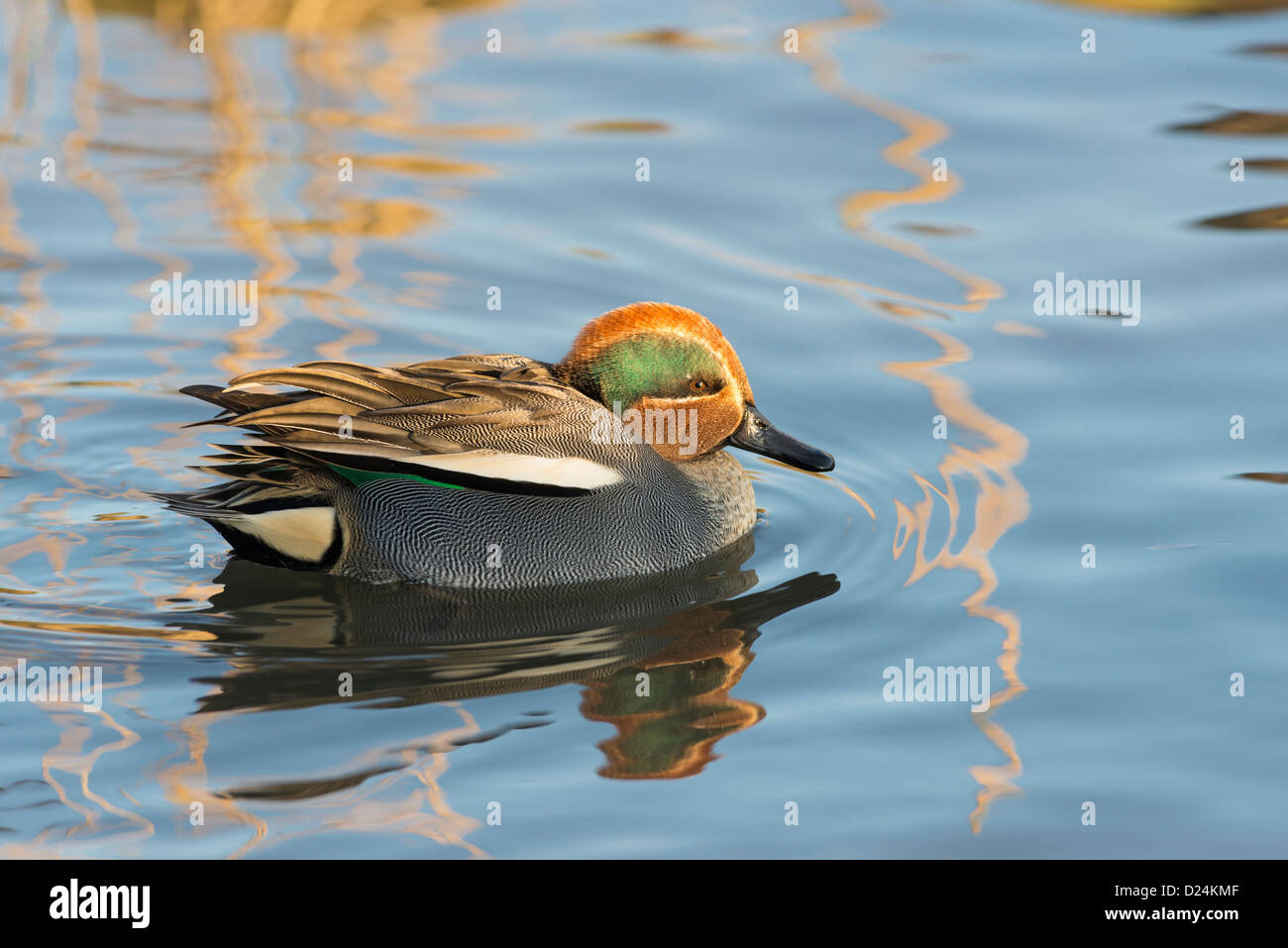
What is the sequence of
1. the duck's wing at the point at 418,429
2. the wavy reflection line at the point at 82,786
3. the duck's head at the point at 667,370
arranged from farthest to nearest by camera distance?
the duck's head at the point at 667,370, the duck's wing at the point at 418,429, the wavy reflection line at the point at 82,786

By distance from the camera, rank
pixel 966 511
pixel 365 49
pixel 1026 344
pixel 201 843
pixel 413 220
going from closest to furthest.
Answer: pixel 201 843, pixel 966 511, pixel 1026 344, pixel 413 220, pixel 365 49

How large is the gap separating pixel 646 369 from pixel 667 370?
9 cm

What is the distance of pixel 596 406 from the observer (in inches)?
273

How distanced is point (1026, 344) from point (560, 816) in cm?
432

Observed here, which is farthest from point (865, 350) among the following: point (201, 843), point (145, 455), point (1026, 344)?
point (201, 843)

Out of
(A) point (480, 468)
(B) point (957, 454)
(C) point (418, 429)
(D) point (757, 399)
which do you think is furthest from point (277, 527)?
(B) point (957, 454)

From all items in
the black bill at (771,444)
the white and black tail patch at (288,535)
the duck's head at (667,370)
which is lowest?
the white and black tail patch at (288,535)

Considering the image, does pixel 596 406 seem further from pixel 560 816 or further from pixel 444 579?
pixel 560 816

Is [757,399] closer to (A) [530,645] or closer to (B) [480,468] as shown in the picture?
(B) [480,468]

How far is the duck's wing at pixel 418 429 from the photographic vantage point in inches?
257

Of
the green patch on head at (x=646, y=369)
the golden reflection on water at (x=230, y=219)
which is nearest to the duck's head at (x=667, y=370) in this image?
the green patch on head at (x=646, y=369)

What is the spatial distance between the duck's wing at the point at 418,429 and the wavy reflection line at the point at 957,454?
1.40 m

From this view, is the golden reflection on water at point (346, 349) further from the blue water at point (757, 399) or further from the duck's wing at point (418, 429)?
the duck's wing at point (418, 429)

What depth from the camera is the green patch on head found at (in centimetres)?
702
